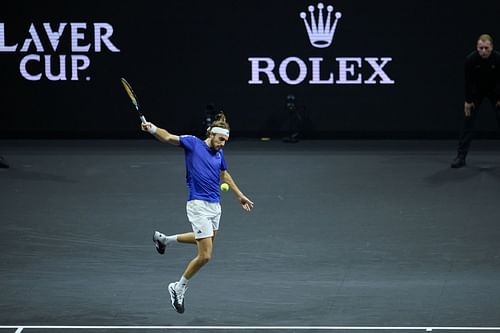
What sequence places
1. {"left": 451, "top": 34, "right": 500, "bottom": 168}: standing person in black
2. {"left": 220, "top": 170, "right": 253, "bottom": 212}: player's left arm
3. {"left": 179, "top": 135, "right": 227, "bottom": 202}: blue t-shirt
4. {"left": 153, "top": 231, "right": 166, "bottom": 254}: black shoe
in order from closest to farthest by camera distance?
{"left": 179, "top": 135, "right": 227, "bottom": 202}: blue t-shirt, {"left": 220, "top": 170, "right": 253, "bottom": 212}: player's left arm, {"left": 153, "top": 231, "right": 166, "bottom": 254}: black shoe, {"left": 451, "top": 34, "right": 500, "bottom": 168}: standing person in black

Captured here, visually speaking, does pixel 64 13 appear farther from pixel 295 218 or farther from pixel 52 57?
pixel 295 218

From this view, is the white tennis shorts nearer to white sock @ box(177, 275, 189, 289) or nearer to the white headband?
white sock @ box(177, 275, 189, 289)

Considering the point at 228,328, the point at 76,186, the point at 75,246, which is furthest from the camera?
the point at 76,186

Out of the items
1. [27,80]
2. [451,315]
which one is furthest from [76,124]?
[451,315]

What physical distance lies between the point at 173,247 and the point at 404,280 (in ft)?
9.50

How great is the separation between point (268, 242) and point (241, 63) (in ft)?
26.5

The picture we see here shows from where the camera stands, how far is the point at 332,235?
14.4 metres

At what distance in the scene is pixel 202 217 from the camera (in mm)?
11062

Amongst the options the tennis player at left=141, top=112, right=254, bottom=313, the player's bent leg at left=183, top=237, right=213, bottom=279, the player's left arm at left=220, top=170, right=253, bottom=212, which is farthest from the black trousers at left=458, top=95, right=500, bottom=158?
the player's bent leg at left=183, top=237, right=213, bottom=279

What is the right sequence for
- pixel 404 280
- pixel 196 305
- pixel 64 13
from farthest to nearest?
pixel 64 13, pixel 404 280, pixel 196 305

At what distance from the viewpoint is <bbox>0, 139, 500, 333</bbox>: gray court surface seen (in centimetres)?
1104

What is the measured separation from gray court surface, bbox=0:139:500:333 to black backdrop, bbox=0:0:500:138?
0.84 meters

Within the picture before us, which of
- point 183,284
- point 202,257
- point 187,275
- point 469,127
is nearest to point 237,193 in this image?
point 202,257

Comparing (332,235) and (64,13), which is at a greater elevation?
(64,13)
